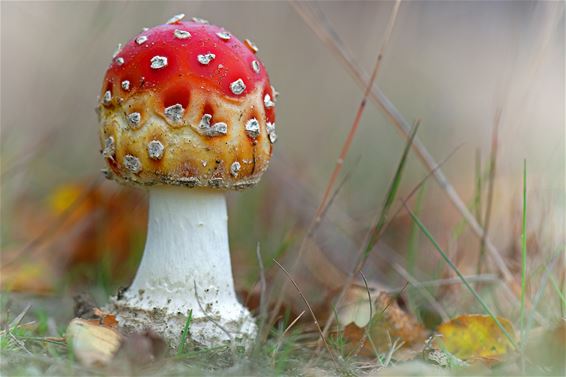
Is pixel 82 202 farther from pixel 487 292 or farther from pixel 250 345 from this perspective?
pixel 487 292

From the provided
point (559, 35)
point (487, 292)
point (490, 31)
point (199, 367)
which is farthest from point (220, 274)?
point (490, 31)

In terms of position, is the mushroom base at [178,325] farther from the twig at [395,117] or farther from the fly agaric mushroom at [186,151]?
the twig at [395,117]

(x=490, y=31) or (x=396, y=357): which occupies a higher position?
(x=490, y=31)

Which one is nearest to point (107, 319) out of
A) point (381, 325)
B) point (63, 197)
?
point (381, 325)

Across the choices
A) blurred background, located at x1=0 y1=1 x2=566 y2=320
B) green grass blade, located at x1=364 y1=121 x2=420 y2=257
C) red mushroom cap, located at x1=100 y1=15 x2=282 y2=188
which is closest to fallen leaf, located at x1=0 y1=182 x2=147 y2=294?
blurred background, located at x1=0 y1=1 x2=566 y2=320

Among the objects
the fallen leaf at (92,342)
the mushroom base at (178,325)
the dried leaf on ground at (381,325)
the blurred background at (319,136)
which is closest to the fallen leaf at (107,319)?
the mushroom base at (178,325)

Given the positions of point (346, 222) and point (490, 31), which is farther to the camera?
point (490, 31)

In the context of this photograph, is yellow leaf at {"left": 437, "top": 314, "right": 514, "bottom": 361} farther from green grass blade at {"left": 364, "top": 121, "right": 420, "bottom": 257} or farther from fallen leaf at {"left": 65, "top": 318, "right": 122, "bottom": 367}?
fallen leaf at {"left": 65, "top": 318, "right": 122, "bottom": 367}

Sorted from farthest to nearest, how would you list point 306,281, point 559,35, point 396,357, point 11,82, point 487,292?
point 11,82
point 559,35
point 306,281
point 487,292
point 396,357
